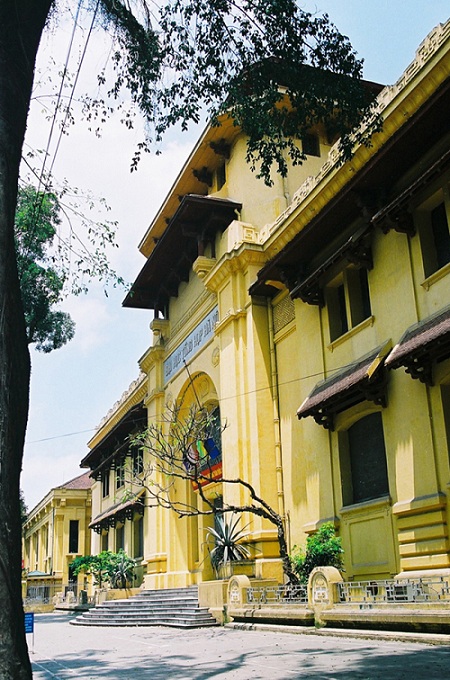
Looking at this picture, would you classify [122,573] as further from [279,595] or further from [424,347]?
[424,347]

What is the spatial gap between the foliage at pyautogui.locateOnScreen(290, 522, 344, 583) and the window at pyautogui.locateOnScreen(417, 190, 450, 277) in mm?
5626

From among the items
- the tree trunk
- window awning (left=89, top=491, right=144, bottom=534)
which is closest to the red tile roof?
window awning (left=89, top=491, right=144, bottom=534)

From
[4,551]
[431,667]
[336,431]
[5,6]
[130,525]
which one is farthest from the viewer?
[130,525]

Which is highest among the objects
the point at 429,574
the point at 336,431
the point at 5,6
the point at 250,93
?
the point at 250,93

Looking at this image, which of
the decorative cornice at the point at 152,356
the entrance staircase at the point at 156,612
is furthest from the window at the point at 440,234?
the decorative cornice at the point at 152,356

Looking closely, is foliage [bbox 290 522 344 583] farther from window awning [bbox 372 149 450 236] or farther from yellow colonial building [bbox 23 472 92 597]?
yellow colonial building [bbox 23 472 92 597]

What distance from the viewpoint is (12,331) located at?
6.06m

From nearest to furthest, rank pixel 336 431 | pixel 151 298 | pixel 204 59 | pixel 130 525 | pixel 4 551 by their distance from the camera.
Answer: pixel 4 551 → pixel 204 59 → pixel 336 431 → pixel 151 298 → pixel 130 525

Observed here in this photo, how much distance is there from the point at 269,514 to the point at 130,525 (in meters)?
19.8

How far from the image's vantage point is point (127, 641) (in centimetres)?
1525

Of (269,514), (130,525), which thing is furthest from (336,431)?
(130,525)

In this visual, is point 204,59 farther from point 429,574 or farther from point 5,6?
point 429,574

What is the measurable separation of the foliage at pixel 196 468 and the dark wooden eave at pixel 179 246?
4.25m

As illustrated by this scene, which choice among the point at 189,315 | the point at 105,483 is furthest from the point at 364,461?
the point at 105,483
